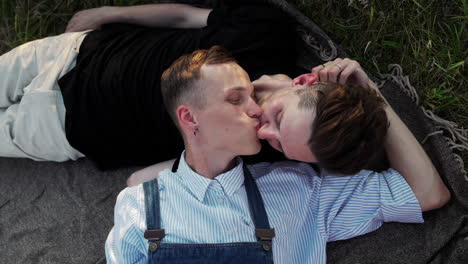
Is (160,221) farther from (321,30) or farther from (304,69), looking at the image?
(321,30)

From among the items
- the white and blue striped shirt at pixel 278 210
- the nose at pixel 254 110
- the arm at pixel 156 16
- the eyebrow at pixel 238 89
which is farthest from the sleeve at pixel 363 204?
the arm at pixel 156 16

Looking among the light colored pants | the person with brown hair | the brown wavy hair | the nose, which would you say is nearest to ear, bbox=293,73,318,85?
the person with brown hair

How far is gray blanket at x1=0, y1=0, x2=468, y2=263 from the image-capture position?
76.5 inches

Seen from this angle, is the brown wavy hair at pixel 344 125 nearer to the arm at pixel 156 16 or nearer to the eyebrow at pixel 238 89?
the eyebrow at pixel 238 89

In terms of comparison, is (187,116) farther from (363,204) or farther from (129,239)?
(363,204)

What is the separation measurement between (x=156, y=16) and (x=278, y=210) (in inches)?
50.8

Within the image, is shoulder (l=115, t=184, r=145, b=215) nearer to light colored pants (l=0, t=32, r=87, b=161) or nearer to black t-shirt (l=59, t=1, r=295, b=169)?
black t-shirt (l=59, t=1, r=295, b=169)

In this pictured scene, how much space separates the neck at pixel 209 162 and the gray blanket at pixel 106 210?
0.67 metres

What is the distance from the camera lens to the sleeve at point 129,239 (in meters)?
1.79

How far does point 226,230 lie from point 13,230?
1.36 meters

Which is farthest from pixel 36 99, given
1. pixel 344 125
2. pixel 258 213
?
pixel 344 125

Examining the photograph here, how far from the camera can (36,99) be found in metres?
2.15

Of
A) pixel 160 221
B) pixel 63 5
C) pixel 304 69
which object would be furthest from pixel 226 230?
pixel 63 5

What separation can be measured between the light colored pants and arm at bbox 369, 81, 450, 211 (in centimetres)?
160
